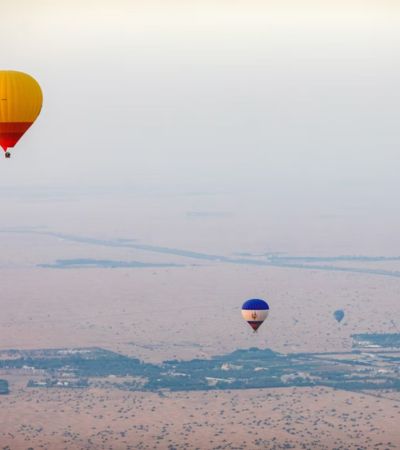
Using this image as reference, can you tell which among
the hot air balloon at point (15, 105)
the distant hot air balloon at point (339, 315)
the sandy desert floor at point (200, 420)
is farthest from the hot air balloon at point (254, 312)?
the distant hot air balloon at point (339, 315)

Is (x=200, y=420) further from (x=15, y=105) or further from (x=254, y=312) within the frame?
(x=15, y=105)

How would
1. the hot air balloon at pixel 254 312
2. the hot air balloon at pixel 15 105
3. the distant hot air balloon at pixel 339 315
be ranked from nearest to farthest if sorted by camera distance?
the hot air balloon at pixel 15 105 < the hot air balloon at pixel 254 312 < the distant hot air balloon at pixel 339 315

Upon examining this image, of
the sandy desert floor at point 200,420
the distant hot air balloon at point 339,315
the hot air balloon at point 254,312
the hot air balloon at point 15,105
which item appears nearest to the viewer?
the hot air balloon at point 15,105

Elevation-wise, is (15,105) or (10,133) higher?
(15,105)

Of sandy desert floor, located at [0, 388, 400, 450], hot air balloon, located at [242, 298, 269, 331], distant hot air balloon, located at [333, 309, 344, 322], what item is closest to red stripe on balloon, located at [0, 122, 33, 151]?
sandy desert floor, located at [0, 388, 400, 450]

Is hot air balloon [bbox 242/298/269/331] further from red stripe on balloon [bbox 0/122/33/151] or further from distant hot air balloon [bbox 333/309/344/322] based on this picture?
distant hot air balloon [bbox 333/309/344/322]

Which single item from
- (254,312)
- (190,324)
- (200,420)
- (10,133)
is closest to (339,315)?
(190,324)

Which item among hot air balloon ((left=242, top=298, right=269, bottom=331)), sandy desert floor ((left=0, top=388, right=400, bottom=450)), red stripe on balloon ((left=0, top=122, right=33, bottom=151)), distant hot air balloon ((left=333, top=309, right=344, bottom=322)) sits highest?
distant hot air balloon ((left=333, top=309, right=344, bottom=322))

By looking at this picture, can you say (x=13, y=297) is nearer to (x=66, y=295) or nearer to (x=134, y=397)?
(x=66, y=295)

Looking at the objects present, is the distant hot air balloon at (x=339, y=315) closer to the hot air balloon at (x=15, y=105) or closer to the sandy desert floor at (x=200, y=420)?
the sandy desert floor at (x=200, y=420)
